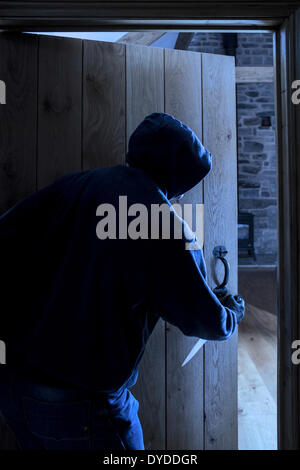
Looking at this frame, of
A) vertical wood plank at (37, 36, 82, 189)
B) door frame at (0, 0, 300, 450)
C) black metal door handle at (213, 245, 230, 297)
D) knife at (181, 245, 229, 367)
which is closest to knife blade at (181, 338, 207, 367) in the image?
knife at (181, 245, 229, 367)

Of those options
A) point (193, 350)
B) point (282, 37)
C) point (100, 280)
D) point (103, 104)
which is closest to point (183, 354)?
point (193, 350)

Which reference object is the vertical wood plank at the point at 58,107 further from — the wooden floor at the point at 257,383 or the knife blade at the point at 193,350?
the wooden floor at the point at 257,383

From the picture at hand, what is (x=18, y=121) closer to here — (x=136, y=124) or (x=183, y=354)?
(x=136, y=124)

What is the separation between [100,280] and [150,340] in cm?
59

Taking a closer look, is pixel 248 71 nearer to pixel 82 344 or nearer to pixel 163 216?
pixel 163 216

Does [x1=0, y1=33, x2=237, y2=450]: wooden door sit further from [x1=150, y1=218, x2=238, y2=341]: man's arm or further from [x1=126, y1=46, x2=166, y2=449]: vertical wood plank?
[x1=150, y1=218, x2=238, y2=341]: man's arm

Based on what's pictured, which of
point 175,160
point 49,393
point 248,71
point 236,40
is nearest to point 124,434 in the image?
point 49,393

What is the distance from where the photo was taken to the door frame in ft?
3.78

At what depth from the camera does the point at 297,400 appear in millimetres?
1139

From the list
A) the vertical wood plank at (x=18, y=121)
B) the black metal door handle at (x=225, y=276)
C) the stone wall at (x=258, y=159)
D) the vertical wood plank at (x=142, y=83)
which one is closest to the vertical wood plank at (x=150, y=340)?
the vertical wood plank at (x=142, y=83)

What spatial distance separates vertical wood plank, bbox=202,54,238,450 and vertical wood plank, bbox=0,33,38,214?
66 centimetres

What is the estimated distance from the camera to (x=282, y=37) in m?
1.19

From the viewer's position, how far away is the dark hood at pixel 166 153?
956 millimetres
